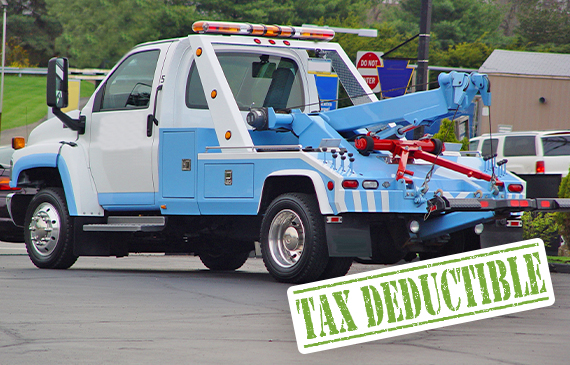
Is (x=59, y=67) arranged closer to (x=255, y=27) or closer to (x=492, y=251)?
(x=255, y=27)

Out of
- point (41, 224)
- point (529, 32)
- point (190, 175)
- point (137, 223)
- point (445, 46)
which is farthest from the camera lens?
point (529, 32)

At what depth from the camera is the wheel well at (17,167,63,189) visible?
11656 mm

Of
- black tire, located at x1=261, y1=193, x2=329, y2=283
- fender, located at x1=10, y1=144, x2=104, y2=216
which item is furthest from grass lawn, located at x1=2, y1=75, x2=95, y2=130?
black tire, located at x1=261, y1=193, x2=329, y2=283

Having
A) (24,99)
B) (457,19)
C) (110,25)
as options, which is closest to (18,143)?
(24,99)

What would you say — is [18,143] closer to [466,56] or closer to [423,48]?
[423,48]

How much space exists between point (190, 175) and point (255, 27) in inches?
74.2

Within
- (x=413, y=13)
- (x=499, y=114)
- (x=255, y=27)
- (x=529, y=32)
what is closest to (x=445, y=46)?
(x=413, y=13)

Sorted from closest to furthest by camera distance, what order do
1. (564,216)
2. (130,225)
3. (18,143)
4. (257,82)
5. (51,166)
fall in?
1. (130,225)
2. (257,82)
3. (51,166)
4. (18,143)
5. (564,216)

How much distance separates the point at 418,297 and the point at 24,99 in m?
60.7

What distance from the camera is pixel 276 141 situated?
10156mm

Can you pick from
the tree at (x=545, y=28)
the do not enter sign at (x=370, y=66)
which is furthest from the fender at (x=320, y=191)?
the tree at (x=545, y=28)

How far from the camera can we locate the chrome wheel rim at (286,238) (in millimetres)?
9117

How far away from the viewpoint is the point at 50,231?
11266mm

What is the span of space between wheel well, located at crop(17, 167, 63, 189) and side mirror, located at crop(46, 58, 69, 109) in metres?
1.21
